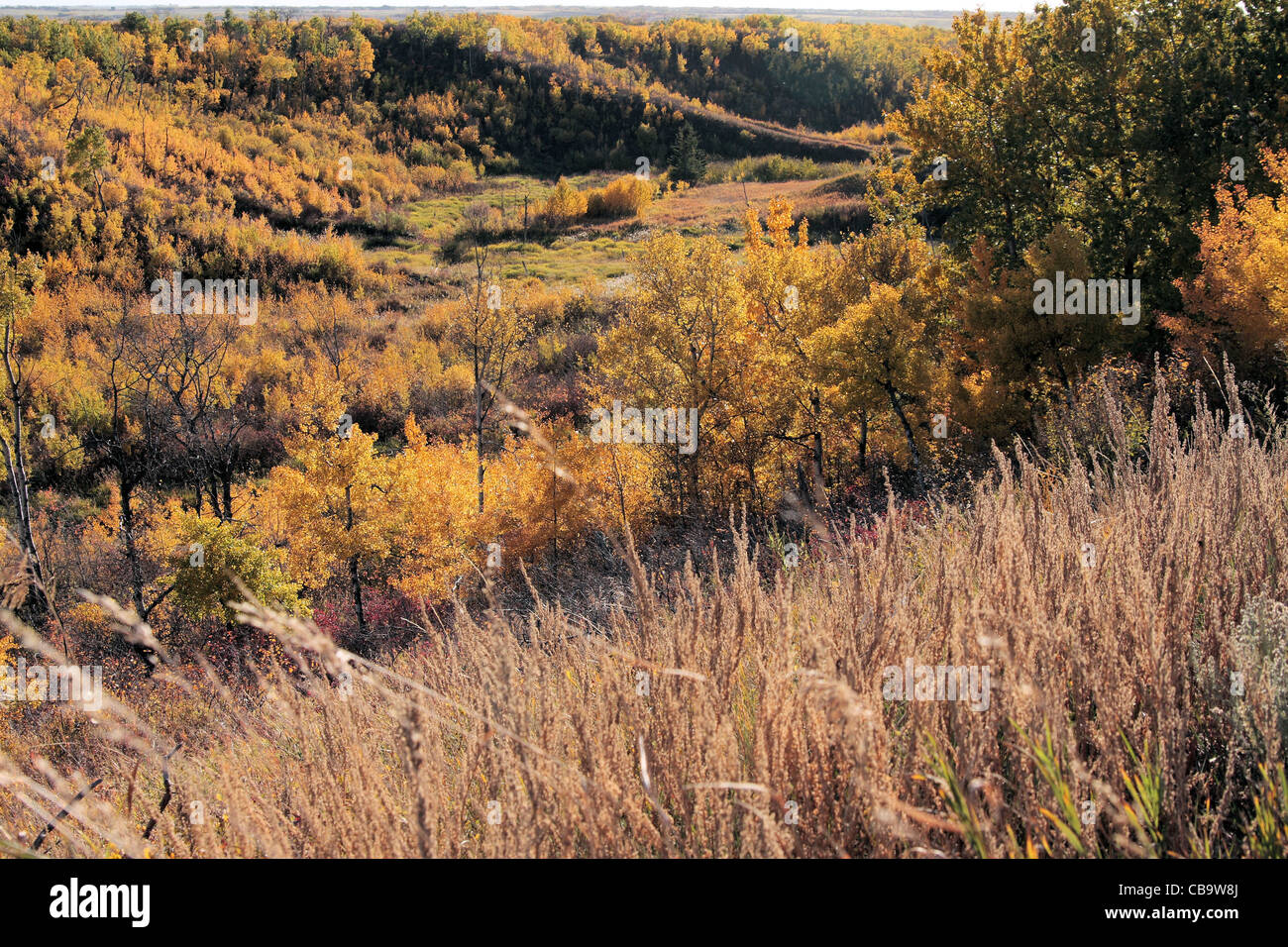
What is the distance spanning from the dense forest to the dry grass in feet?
0.13

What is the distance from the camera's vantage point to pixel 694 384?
1770 cm

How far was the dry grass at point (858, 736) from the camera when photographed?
1558 mm

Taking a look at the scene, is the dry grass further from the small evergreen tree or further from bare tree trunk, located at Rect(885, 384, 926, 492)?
the small evergreen tree

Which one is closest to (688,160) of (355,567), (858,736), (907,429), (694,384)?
(907,429)

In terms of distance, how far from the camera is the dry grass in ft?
5.11

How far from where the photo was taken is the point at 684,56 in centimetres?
10756

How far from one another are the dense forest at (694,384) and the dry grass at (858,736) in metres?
0.04

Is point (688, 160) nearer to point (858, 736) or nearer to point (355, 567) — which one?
point (355, 567)

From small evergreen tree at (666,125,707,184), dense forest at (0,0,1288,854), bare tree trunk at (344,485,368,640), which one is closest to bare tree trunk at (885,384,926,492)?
dense forest at (0,0,1288,854)

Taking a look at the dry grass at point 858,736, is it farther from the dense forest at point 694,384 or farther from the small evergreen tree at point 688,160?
the small evergreen tree at point 688,160

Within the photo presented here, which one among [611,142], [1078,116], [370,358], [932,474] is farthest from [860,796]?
[611,142]

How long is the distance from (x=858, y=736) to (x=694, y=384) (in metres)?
16.6
